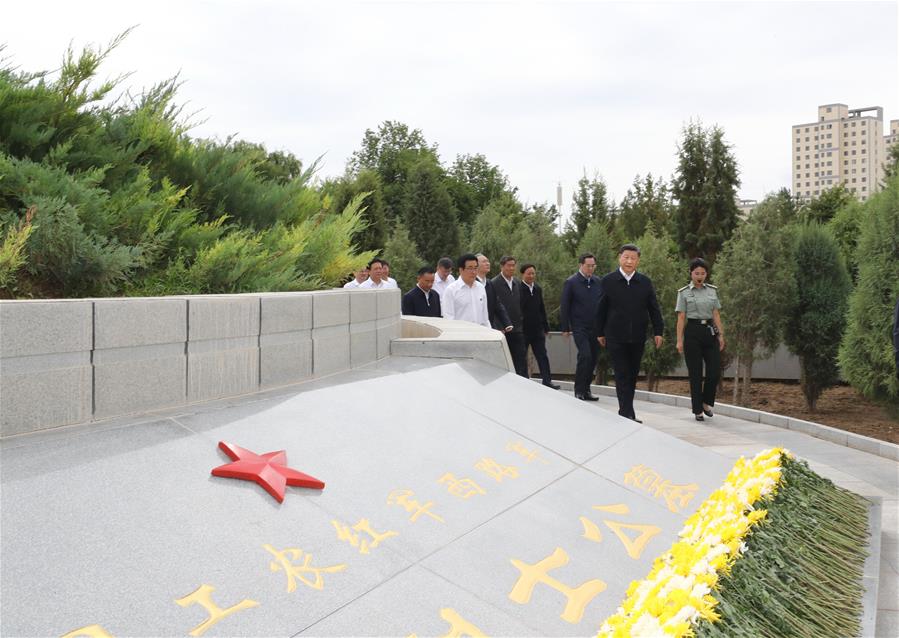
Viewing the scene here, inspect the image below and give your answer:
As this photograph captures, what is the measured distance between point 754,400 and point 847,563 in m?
9.01

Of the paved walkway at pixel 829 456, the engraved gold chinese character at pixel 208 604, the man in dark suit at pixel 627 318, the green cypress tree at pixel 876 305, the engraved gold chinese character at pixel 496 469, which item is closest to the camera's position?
the engraved gold chinese character at pixel 208 604

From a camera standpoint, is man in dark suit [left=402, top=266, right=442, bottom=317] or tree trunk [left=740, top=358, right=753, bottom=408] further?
tree trunk [left=740, top=358, right=753, bottom=408]

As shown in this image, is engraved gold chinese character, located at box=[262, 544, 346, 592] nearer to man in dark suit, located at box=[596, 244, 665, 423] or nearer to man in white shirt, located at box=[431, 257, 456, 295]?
A: man in dark suit, located at box=[596, 244, 665, 423]

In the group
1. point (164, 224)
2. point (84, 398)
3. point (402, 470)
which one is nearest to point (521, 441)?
point (402, 470)

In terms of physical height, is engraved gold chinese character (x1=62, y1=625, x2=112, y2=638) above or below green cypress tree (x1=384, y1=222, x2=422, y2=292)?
below

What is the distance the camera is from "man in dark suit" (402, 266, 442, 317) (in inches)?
334

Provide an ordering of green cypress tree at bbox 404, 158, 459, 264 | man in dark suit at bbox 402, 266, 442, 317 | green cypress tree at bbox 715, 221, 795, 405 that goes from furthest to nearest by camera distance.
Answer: green cypress tree at bbox 404, 158, 459, 264 → green cypress tree at bbox 715, 221, 795, 405 → man in dark suit at bbox 402, 266, 442, 317

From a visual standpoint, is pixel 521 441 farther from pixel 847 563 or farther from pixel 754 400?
pixel 754 400

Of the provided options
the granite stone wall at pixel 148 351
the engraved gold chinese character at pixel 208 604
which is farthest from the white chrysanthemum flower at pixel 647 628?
the granite stone wall at pixel 148 351

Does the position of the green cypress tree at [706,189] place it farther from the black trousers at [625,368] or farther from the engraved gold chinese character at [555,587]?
the engraved gold chinese character at [555,587]

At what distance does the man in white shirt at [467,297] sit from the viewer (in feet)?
27.7

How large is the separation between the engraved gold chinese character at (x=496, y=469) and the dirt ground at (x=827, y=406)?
6986mm

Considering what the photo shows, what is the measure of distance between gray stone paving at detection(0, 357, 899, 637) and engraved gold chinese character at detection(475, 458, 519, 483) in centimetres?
1

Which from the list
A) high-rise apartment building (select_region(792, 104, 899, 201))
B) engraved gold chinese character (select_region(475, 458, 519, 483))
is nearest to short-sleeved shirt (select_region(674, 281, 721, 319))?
engraved gold chinese character (select_region(475, 458, 519, 483))
